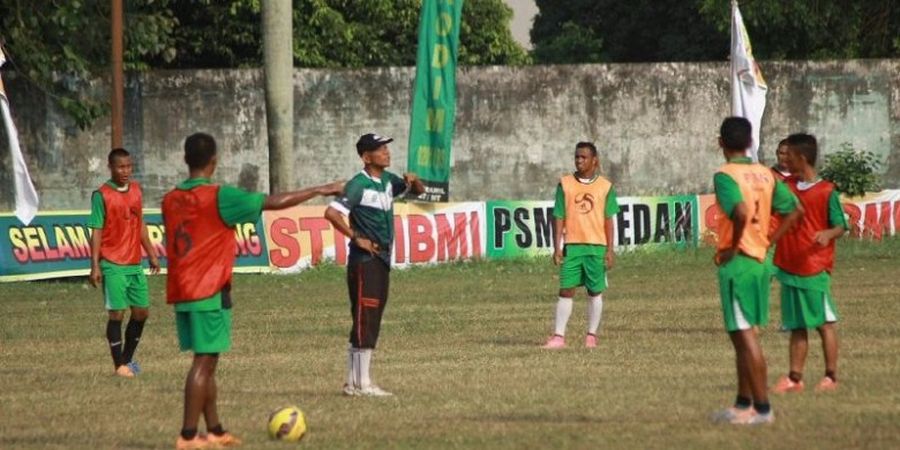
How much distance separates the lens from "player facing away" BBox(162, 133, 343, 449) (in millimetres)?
11094

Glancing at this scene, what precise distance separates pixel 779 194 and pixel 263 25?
21226 millimetres

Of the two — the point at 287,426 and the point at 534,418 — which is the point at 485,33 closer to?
the point at 534,418

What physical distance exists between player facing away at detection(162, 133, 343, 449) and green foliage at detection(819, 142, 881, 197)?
75.5 ft

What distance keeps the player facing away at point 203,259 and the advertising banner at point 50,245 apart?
56.4 feet

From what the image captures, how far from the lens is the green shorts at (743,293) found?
11438 mm

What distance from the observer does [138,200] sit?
16.5 metres

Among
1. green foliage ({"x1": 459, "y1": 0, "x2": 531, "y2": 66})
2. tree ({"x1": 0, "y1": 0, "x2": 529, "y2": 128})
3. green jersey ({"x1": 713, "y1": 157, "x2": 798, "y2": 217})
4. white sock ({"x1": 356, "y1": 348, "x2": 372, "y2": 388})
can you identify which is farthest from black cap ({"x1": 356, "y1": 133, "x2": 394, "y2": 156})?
green foliage ({"x1": 459, "y1": 0, "x2": 531, "y2": 66})

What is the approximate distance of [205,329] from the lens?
1121 centimetres

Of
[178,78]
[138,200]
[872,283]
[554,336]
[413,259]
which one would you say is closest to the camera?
[138,200]

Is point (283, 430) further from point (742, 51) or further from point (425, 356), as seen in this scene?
point (742, 51)

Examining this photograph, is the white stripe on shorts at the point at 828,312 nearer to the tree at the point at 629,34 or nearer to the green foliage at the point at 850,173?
the green foliage at the point at 850,173

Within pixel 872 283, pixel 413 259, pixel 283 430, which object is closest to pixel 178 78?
pixel 413 259

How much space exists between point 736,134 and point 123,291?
6.93 metres

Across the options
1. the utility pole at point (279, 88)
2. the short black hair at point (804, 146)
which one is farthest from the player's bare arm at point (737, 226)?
the utility pole at point (279, 88)
